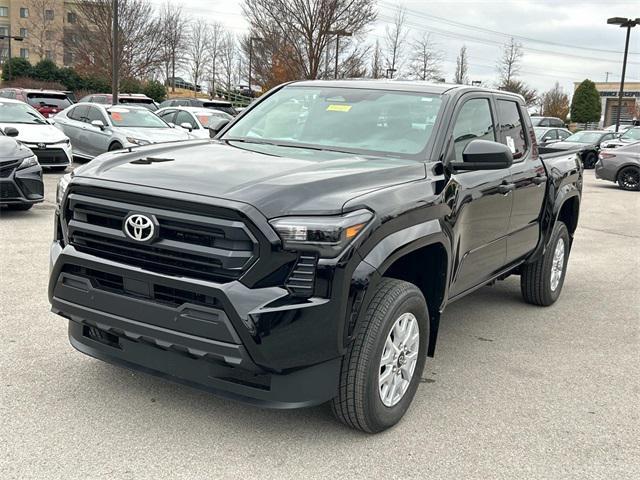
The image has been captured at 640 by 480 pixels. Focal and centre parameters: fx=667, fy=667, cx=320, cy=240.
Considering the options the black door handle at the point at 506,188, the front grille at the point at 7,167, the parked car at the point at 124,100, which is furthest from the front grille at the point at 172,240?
the parked car at the point at 124,100

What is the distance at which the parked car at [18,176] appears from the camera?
8742 millimetres

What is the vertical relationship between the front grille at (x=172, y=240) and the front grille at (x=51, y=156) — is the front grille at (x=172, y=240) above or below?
above

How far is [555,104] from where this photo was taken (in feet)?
224

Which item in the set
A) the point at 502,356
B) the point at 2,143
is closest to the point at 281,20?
the point at 2,143

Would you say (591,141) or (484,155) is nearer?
(484,155)

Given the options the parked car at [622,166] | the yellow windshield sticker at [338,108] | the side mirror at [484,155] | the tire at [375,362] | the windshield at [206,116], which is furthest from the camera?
the windshield at [206,116]

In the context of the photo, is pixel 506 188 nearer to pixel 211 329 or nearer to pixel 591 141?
pixel 211 329

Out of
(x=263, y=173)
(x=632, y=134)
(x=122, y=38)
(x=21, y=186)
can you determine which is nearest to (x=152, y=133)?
(x=21, y=186)

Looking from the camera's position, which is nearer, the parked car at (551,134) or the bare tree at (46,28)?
the parked car at (551,134)

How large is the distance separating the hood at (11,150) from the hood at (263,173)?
218 inches

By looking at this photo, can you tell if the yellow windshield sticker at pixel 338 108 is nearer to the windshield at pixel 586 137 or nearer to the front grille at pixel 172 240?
the front grille at pixel 172 240

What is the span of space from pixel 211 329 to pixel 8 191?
22.8 feet

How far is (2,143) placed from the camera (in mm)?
8930

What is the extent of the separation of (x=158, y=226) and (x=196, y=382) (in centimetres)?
77
